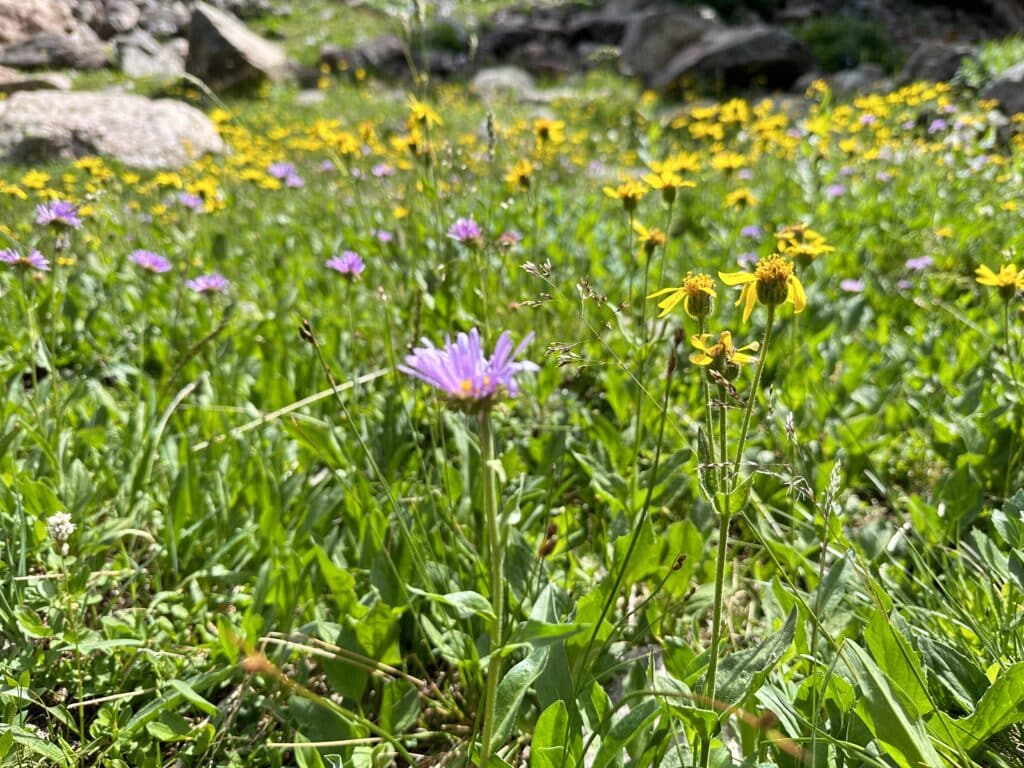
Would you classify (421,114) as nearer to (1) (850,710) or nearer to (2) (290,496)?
(2) (290,496)

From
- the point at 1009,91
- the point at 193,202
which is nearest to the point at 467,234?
the point at 193,202

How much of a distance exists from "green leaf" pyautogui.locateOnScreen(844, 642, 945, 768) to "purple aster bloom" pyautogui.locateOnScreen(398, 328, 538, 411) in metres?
0.46

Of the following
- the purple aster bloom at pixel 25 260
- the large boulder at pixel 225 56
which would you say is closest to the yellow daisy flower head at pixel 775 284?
the purple aster bloom at pixel 25 260

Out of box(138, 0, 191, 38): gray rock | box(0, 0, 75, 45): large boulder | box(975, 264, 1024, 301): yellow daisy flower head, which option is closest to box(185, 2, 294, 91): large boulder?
box(0, 0, 75, 45): large boulder

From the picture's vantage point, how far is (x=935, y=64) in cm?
739

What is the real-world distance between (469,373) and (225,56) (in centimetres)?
1574

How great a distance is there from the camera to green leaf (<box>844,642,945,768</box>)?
730 millimetres

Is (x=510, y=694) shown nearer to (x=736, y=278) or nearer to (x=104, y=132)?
(x=736, y=278)

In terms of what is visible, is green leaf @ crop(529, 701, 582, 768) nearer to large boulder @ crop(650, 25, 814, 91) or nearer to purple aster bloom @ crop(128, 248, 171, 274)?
purple aster bloom @ crop(128, 248, 171, 274)

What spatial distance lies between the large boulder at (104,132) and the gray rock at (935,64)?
777 cm

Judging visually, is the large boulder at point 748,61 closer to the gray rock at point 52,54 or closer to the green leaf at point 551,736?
the green leaf at point 551,736

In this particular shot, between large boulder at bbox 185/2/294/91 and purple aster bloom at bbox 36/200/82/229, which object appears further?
large boulder at bbox 185/2/294/91

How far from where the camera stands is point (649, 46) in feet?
38.1

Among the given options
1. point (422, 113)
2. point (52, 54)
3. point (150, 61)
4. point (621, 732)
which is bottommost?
point (150, 61)
